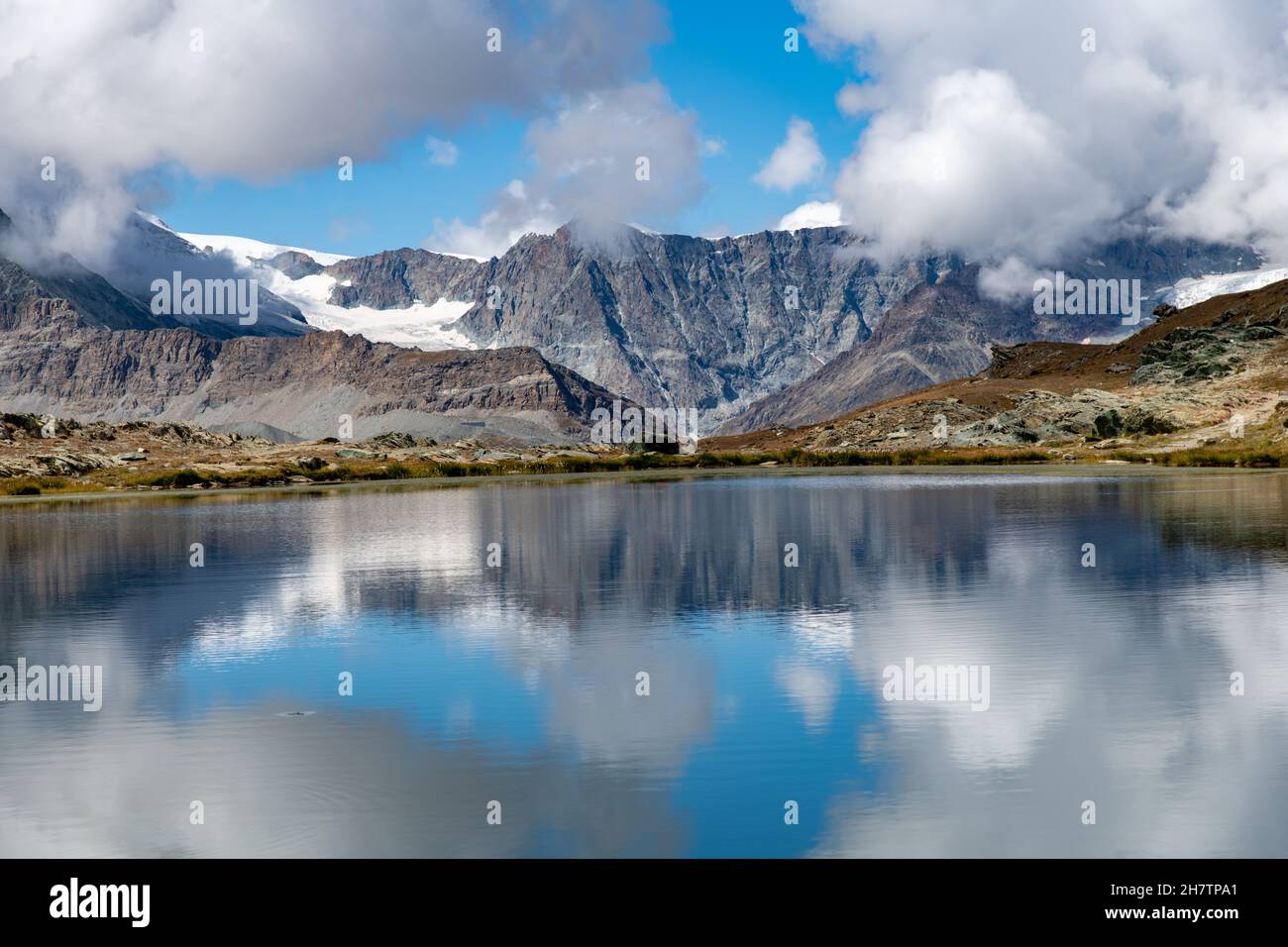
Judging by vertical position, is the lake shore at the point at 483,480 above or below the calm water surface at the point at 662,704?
above

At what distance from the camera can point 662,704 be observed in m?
26.6

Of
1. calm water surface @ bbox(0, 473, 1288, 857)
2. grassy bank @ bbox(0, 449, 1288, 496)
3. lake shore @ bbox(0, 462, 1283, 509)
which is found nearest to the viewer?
calm water surface @ bbox(0, 473, 1288, 857)

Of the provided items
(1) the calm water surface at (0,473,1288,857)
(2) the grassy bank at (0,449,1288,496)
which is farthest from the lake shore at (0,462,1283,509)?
(1) the calm water surface at (0,473,1288,857)

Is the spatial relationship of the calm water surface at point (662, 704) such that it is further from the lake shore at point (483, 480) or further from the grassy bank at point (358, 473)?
the grassy bank at point (358, 473)

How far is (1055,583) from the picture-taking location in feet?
140

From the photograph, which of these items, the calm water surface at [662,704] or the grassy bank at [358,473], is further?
the grassy bank at [358,473]

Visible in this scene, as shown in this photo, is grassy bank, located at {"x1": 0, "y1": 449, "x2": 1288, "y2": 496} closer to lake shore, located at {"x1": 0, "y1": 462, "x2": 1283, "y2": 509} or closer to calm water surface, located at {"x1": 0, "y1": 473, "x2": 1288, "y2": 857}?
lake shore, located at {"x1": 0, "y1": 462, "x2": 1283, "y2": 509}

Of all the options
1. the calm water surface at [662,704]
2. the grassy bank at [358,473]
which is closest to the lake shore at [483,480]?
the grassy bank at [358,473]

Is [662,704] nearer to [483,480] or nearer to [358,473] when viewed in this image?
[483,480]

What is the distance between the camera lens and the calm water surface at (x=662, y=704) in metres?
19.3

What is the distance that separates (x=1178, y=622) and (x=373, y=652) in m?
21.3

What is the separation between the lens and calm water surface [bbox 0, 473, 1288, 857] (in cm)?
1927
